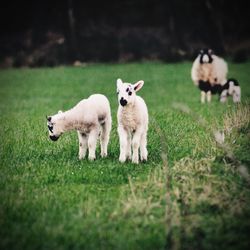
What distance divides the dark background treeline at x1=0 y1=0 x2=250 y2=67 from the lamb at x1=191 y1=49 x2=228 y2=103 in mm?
17375

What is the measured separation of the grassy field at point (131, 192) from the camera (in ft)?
19.0

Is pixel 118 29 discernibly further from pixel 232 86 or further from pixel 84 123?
pixel 84 123

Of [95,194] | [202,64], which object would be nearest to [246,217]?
[95,194]

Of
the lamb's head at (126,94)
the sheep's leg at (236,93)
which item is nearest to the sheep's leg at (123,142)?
the lamb's head at (126,94)

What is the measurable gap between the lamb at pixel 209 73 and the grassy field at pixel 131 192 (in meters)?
4.98

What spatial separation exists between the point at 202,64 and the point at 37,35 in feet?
74.6

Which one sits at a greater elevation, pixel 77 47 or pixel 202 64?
pixel 77 47

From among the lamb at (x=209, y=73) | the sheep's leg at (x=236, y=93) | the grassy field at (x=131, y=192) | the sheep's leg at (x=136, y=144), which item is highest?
the lamb at (x=209, y=73)

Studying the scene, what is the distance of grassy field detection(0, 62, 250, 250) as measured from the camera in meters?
5.78

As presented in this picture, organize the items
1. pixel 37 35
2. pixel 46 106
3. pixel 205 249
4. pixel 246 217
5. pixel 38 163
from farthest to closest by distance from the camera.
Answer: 1. pixel 37 35
2. pixel 46 106
3. pixel 38 163
4. pixel 246 217
5. pixel 205 249

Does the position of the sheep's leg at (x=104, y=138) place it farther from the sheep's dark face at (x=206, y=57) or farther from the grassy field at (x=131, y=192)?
the sheep's dark face at (x=206, y=57)

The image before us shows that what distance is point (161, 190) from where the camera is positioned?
699cm

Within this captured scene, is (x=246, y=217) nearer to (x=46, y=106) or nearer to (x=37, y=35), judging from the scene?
(x=46, y=106)

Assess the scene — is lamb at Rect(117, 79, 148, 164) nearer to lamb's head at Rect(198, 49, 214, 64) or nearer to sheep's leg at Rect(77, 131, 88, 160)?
sheep's leg at Rect(77, 131, 88, 160)
